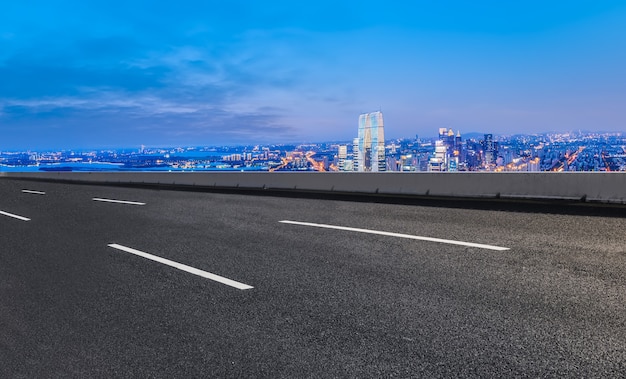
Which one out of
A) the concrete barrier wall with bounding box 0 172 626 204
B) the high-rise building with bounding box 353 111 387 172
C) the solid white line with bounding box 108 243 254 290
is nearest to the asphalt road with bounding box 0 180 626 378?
the solid white line with bounding box 108 243 254 290

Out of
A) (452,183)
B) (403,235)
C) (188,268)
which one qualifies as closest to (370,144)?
(452,183)

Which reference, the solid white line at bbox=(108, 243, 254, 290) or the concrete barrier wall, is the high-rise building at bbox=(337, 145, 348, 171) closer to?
the concrete barrier wall

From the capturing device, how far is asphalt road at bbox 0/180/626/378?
3578 millimetres

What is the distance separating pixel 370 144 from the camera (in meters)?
41.0

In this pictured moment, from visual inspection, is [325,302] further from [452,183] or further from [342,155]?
[342,155]

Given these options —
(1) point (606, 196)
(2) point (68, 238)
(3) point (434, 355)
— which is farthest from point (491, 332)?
(1) point (606, 196)

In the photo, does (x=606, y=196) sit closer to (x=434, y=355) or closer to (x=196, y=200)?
(x=434, y=355)

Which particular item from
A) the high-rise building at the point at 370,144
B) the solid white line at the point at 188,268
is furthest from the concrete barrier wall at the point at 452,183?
the high-rise building at the point at 370,144

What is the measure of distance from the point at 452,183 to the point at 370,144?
27012 millimetres

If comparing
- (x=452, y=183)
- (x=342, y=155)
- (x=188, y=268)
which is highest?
(x=342, y=155)

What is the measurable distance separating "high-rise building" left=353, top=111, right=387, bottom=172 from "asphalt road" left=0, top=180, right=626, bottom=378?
26629mm

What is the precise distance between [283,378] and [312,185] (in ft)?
50.0

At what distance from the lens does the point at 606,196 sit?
11359mm

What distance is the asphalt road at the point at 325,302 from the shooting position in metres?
3.58
